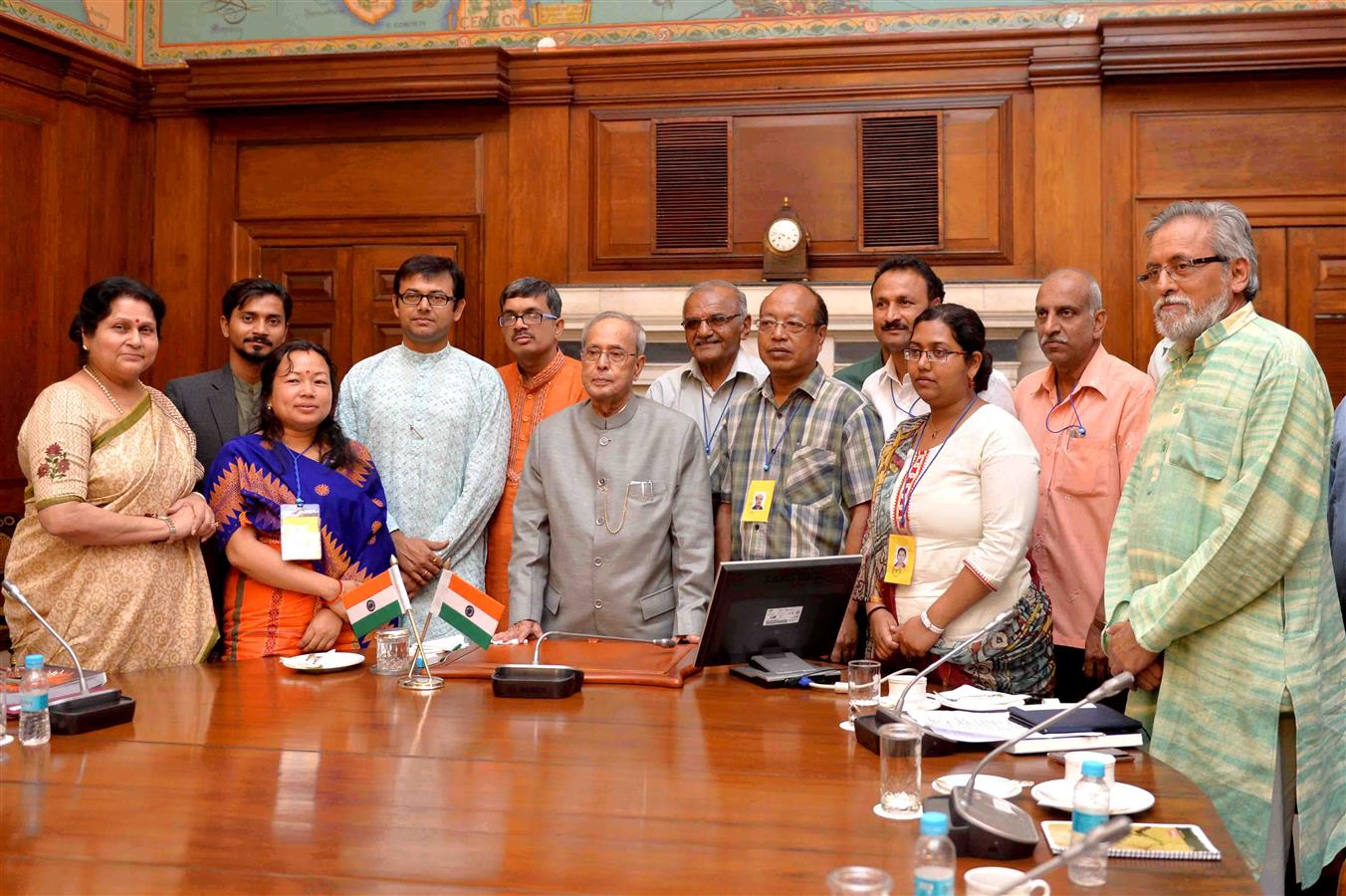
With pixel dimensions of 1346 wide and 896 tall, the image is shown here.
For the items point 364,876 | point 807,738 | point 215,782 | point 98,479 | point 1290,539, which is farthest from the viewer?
point 98,479

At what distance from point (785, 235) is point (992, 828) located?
423 centimetres

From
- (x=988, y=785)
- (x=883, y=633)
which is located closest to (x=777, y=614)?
(x=883, y=633)

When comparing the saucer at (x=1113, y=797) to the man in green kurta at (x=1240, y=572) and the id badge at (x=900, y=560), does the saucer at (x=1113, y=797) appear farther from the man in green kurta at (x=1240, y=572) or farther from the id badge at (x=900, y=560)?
the id badge at (x=900, y=560)

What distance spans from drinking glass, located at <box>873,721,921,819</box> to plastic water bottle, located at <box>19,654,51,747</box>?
1.50 meters

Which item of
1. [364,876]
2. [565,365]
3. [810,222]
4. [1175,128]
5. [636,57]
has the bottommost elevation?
[364,876]

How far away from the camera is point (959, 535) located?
3.03 meters

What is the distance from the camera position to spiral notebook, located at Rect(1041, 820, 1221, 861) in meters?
1.71

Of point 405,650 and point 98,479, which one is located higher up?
point 98,479

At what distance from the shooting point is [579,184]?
5934 mm

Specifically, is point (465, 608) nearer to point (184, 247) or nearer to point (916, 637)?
point (916, 637)

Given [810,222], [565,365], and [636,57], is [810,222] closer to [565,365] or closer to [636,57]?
[636,57]

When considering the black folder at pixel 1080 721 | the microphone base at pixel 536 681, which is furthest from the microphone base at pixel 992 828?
the microphone base at pixel 536 681

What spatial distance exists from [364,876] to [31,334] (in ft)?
16.0

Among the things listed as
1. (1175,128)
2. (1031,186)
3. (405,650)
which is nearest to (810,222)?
(1031,186)
